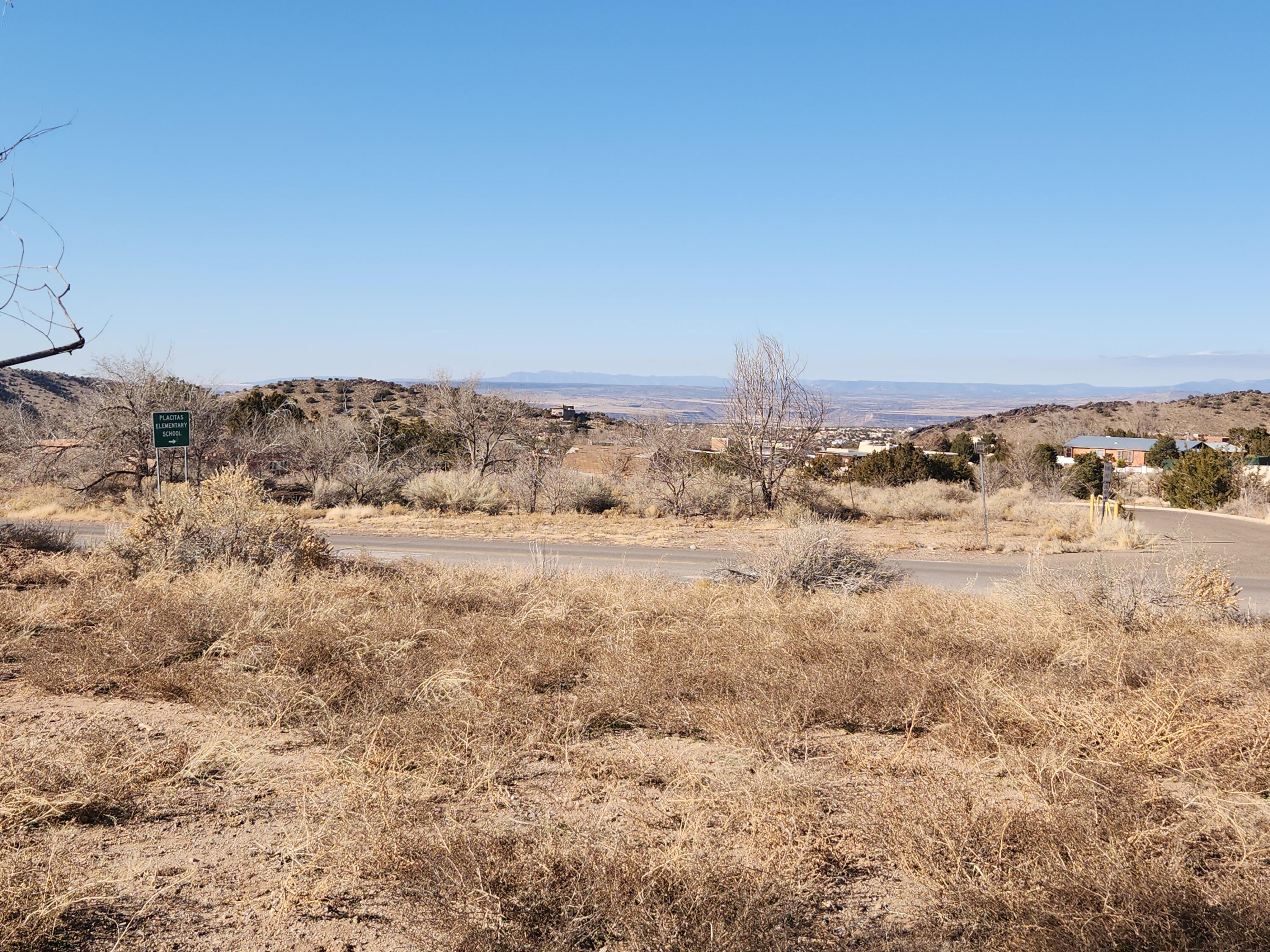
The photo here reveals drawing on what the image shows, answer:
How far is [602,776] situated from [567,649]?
243 cm

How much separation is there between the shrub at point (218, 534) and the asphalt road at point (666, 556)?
2.98 m

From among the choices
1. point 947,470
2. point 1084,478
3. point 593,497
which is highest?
point 593,497

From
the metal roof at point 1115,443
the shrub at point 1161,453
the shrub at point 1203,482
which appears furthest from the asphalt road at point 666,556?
the metal roof at point 1115,443

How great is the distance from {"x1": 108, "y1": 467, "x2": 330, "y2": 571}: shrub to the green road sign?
5.56 meters

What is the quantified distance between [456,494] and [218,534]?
1395 cm

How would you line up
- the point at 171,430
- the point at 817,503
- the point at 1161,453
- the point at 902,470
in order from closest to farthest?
the point at 171,430
the point at 817,503
the point at 902,470
the point at 1161,453

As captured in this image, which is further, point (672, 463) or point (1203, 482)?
point (1203, 482)

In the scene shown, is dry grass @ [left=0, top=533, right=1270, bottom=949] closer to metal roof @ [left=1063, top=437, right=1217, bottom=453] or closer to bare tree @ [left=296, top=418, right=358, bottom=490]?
bare tree @ [left=296, top=418, right=358, bottom=490]

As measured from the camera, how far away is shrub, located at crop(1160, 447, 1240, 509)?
30391mm

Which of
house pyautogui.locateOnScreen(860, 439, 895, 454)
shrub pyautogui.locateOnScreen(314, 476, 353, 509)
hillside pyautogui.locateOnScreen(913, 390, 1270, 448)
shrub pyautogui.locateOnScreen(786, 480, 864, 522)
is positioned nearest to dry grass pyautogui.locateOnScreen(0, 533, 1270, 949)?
shrub pyautogui.locateOnScreen(786, 480, 864, 522)

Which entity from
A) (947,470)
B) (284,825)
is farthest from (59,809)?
(947,470)

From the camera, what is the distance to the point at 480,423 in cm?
3155

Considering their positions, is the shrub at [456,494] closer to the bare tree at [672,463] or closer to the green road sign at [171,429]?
the bare tree at [672,463]

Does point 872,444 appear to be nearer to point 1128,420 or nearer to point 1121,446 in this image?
point 1121,446
